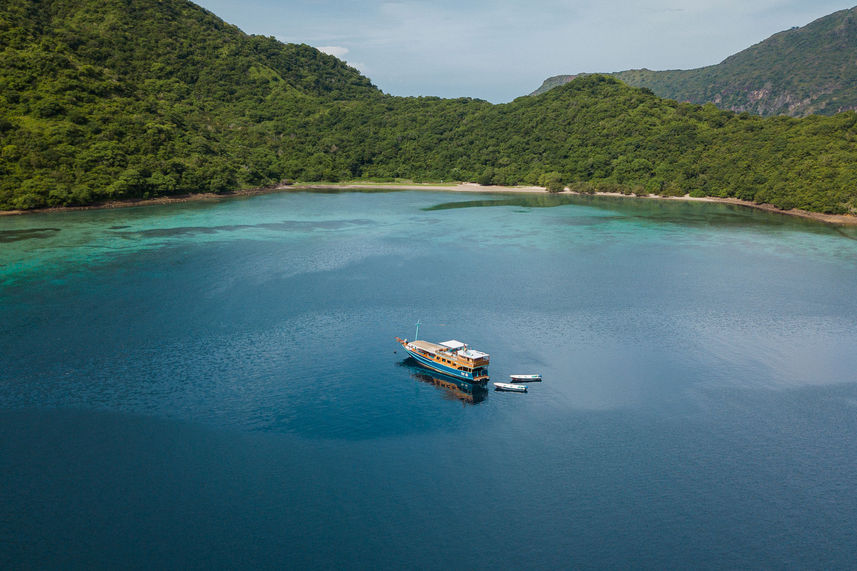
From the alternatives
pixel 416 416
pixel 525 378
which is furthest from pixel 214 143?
pixel 416 416

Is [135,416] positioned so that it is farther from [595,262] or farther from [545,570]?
[595,262]

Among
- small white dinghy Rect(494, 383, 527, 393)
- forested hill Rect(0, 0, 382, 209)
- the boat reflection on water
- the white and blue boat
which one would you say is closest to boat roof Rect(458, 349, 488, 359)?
the white and blue boat

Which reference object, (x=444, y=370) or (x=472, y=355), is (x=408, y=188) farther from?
(x=472, y=355)

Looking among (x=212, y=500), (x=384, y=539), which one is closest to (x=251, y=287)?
(x=212, y=500)

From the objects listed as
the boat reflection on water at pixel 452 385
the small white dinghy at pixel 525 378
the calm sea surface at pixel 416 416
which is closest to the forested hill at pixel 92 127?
the calm sea surface at pixel 416 416

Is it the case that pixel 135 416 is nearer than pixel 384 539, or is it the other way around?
pixel 384 539

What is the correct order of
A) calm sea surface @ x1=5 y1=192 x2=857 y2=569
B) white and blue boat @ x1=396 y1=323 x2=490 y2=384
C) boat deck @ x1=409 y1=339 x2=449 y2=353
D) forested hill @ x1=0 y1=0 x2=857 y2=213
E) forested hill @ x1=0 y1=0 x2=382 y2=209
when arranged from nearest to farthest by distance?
1. calm sea surface @ x1=5 y1=192 x2=857 y2=569
2. white and blue boat @ x1=396 y1=323 x2=490 y2=384
3. boat deck @ x1=409 y1=339 x2=449 y2=353
4. forested hill @ x1=0 y1=0 x2=382 y2=209
5. forested hill @ x1=0 y1=0 x2=857 y2=213

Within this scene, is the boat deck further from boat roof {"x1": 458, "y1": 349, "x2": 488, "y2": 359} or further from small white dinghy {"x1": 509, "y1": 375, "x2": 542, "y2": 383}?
small white dinghy {"x1": 509, "y1": 375, "x2": 542, "y2": 383}
